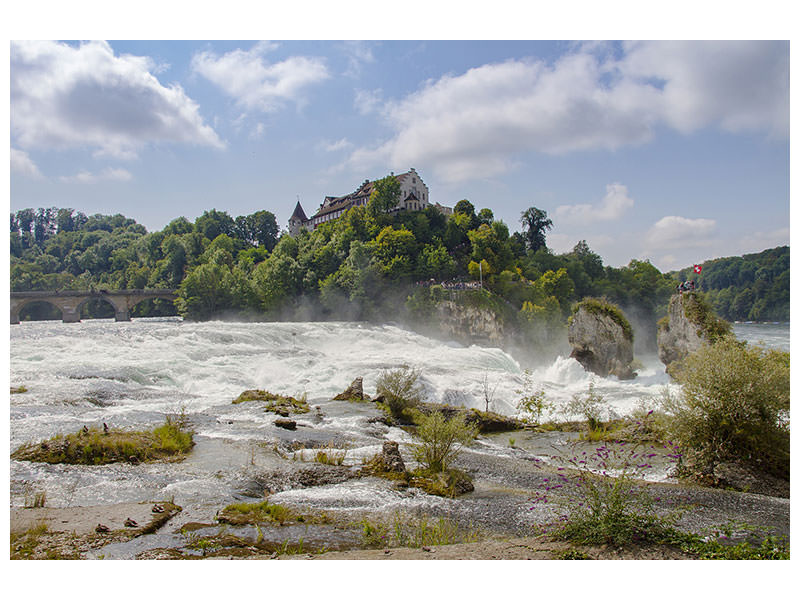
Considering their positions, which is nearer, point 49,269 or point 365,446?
point 365,446

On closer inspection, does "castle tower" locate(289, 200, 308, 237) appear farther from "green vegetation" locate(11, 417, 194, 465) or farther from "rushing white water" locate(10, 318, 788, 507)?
"green vegetation" locate(11, 417, 194, 465)

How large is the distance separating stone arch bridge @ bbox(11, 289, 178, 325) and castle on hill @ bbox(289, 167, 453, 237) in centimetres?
2006

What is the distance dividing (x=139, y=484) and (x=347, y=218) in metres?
45.5

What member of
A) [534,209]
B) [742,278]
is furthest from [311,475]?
[534,209]

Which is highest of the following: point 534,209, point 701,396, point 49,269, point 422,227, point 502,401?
point 534,209

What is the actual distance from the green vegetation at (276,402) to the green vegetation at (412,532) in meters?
6.77

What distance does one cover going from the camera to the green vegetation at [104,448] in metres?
7.47

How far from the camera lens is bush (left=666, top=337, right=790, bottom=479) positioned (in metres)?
7.19

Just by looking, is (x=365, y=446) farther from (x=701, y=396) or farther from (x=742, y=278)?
(x=742, y=278)

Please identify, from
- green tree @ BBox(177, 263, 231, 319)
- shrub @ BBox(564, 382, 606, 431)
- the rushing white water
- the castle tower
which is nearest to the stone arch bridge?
green tree @ BBox(177, 263, 231, 319)

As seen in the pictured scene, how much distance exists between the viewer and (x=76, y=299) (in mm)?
40188

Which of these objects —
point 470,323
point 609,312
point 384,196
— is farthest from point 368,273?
point 609,312

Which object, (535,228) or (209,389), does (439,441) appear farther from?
(535,228)

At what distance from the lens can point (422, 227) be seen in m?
Answer: 49.0
